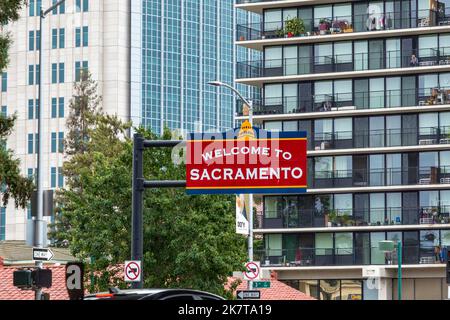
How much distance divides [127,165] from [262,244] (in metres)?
35.2

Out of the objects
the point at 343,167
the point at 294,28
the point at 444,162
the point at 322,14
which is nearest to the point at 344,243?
the point at 343,167

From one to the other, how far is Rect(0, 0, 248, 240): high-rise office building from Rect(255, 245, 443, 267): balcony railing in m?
44.6

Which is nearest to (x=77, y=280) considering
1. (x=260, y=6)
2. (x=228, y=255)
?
(x=228, y=255)

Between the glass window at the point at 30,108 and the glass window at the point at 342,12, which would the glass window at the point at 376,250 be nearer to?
the glass window at the point at 342,12

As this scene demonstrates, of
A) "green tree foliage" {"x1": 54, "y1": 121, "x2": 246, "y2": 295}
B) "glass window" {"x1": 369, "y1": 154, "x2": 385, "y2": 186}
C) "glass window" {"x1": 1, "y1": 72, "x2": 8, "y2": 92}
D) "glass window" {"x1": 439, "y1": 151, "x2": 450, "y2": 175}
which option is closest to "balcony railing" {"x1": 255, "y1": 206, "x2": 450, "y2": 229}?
"glass window" {"x1": 369, "y1": 154, "x2": 385, "y2": 186}

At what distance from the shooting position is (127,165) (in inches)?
2260

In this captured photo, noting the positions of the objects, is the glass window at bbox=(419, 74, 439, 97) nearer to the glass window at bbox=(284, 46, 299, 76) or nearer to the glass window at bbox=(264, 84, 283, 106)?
the glass window at bbox=(284, 46, 299, 76)

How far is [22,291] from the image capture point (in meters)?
59.1

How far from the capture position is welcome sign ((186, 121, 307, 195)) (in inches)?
1426

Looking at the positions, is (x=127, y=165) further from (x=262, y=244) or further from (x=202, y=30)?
(x=202, y=30)

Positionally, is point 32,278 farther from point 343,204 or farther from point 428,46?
point 428,46

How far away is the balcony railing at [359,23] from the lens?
89562mm

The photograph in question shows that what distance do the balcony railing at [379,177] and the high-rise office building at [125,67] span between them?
44634 millimetres

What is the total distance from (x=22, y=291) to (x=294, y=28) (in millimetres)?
38713
